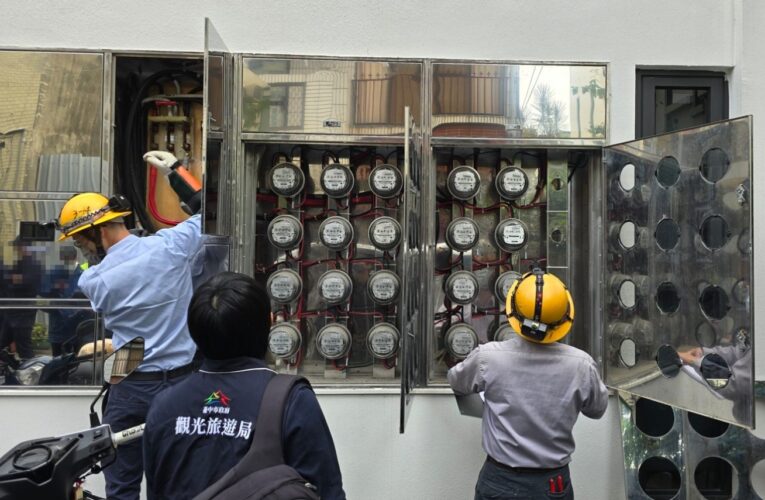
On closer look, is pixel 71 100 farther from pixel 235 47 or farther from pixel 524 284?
pixel 524 284

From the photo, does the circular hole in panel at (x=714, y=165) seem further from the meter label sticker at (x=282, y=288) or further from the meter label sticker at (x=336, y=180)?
the meter label sticker at (x=282, y=288)

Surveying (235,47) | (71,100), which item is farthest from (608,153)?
(71,100)

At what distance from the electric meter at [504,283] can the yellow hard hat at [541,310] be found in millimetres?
1337

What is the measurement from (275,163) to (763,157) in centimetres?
328

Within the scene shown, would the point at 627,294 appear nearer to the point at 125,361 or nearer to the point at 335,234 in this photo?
the point at 335,234

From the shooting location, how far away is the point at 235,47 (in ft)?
13.1

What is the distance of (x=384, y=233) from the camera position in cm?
426

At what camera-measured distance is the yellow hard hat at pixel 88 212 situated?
329 cm

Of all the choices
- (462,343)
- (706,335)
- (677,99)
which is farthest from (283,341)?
(677,99)

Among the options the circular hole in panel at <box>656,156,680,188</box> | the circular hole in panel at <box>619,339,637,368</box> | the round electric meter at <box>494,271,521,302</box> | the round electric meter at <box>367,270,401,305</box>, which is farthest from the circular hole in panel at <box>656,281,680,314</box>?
the round electric meter at <box>367,270,401,305</box>

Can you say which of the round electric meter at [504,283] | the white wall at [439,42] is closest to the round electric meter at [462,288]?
the round electric meter at [504,283]

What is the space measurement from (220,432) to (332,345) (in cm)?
251

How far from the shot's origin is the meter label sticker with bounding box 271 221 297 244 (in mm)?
4281

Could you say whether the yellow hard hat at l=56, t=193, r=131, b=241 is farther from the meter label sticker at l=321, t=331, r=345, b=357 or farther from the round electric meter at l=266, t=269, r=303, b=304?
the meter label sticker at l=321, t=331, r=345, b=357
